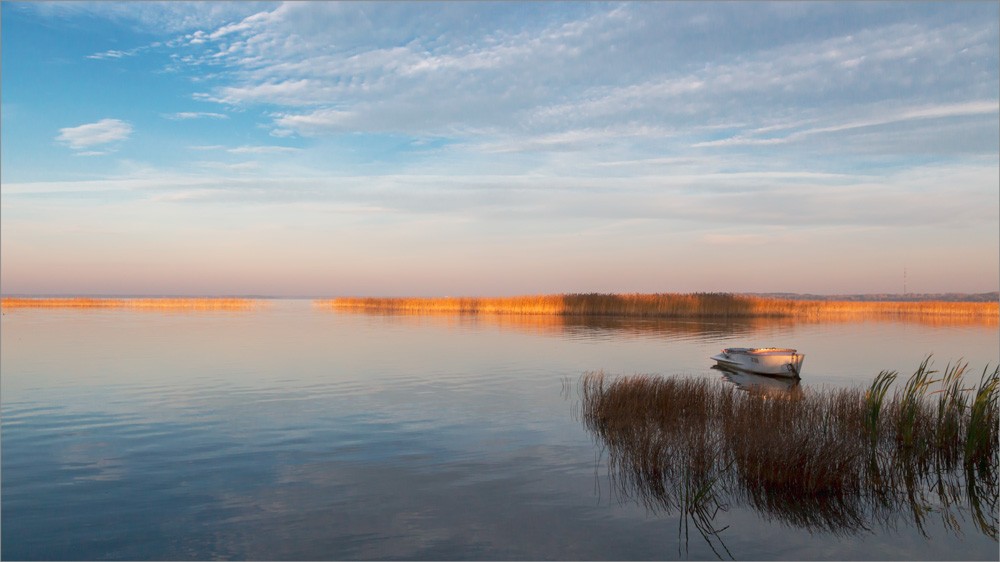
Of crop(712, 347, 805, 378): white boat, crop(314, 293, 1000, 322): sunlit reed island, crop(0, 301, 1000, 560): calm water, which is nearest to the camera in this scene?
crop(0, 301, 1000, 560): calm water

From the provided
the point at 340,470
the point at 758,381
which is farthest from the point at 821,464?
the point at 758,381

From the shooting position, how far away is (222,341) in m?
34.4

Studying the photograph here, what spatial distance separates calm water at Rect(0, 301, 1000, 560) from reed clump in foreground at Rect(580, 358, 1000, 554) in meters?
0.33

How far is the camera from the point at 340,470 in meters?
11.0

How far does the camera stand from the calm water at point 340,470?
26.5 ft

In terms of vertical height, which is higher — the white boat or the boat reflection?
the white boat

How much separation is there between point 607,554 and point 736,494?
268 centimetres

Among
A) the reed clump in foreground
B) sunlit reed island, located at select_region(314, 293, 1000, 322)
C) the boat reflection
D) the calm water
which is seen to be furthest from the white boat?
sunlit reed island, located at select_region(314, 293, 1000, 322)

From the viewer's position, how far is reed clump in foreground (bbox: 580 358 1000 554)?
9.16m

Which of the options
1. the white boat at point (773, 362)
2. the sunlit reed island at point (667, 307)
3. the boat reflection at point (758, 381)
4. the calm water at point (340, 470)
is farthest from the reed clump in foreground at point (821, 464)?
the sunlit reed island at point (667, 307)

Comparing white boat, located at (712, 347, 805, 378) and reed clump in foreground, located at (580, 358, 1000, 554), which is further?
white boat, located at (712, 347, 805, 378)

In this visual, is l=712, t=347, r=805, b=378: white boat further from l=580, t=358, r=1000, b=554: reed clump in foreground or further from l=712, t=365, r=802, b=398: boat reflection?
l=580, t=358, r=1000, b=554: reed clump in foreground

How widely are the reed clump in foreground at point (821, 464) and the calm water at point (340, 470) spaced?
0.33 m

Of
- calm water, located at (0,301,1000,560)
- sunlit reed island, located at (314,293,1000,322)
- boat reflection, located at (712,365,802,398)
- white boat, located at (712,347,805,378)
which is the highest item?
sunlit reed island, located at (314,293,1000,322)
